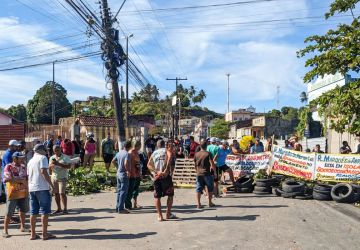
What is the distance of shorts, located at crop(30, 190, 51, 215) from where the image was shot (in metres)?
7.97

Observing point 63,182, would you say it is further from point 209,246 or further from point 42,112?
point 42,112

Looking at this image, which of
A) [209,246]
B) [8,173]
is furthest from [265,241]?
[8,173]

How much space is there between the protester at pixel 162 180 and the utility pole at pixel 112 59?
7.94m

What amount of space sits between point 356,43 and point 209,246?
22.8ft

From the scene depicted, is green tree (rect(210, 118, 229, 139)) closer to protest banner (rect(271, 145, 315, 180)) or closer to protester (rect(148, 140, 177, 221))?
protest banner (rect(271, 145, 315, 180))

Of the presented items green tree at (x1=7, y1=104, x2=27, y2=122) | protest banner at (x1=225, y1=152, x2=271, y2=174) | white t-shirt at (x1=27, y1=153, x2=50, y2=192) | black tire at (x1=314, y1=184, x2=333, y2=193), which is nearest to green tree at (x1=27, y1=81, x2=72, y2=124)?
green tree at (x1=7, y1=104, x2=27, y2=122)

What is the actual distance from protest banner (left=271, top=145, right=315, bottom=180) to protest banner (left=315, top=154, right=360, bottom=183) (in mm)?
239

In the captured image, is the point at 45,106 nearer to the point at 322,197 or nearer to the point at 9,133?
the point at 9,133

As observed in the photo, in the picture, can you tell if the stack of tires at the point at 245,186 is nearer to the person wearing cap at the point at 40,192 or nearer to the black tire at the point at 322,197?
Answer: the black tire at the point at 322,197

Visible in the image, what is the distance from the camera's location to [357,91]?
36.9 feet

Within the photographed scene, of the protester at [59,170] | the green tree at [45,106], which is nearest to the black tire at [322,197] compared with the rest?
the protester at [59,170]

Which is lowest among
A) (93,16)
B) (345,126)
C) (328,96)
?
(345,126)

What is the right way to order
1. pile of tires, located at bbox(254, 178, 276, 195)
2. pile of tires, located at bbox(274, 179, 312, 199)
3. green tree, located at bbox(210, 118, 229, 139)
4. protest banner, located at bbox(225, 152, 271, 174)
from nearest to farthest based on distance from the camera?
pile of tires, located at bbox(274, 179, 312, 199) → pile of tires, located at bbox(254, 178, 276, 195) → protest banner, located at bbox(225, 152, 271, 174) → green tree, located at bbox(210, 118, 229, 139)

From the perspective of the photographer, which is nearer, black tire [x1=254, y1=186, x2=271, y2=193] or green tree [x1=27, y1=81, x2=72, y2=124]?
black tire [x1=254, y1=186, x2=271, y2=193]
